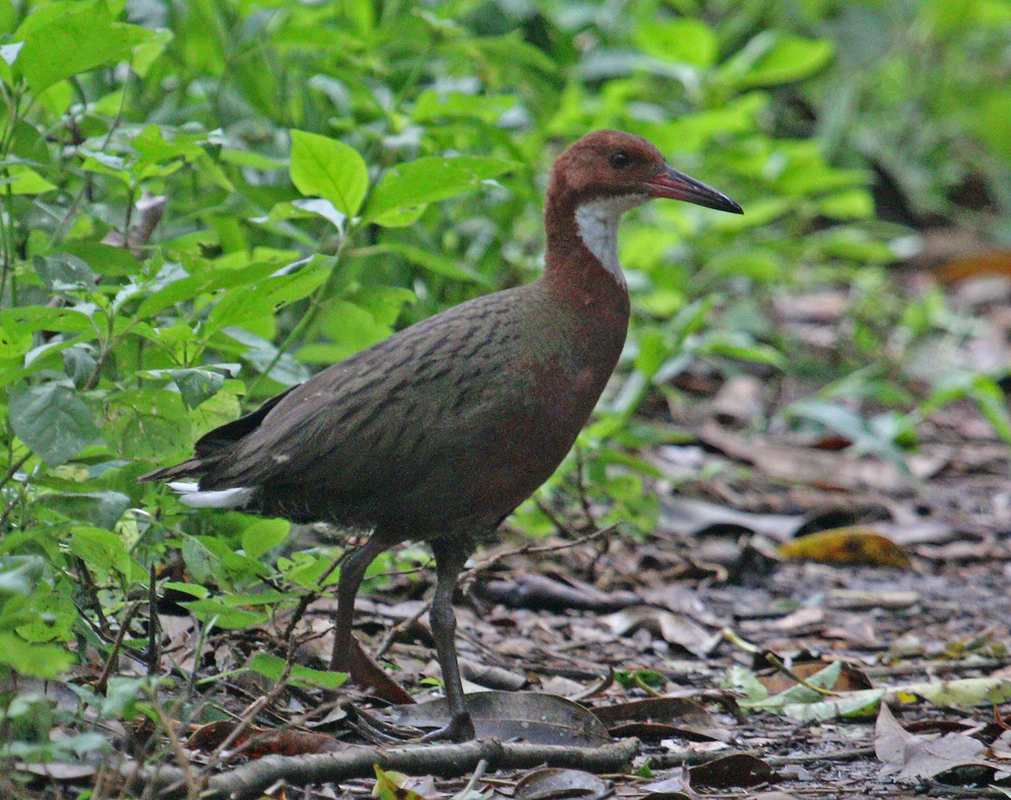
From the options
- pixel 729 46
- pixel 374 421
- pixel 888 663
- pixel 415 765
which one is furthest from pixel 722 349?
pixel 729 46

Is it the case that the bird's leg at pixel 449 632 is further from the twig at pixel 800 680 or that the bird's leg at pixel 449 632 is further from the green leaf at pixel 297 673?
the twig at pixel 800 680

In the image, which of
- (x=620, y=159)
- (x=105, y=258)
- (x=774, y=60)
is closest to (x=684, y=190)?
(x=620, y=159)

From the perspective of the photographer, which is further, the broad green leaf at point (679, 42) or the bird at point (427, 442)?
the broad green leaf at point (679, 42)

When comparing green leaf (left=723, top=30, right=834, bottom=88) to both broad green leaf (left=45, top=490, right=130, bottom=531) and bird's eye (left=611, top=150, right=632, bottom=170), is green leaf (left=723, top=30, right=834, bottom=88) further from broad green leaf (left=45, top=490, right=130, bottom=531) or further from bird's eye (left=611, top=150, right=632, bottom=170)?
broad green leaf (left=45, top=490, right=130, bottom=531)

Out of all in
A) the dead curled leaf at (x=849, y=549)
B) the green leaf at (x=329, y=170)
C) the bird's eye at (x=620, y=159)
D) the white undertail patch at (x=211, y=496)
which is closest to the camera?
the white undertail patch at (x=211, y=496)

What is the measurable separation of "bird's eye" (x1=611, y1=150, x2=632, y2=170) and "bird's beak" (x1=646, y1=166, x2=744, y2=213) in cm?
9

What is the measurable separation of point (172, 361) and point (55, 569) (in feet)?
2.23

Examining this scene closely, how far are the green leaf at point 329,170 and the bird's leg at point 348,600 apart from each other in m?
0.88

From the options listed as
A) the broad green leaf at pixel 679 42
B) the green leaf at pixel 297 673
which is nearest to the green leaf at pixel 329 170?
the green leaf at pixel 297 673

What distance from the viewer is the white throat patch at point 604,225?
374 centimetres

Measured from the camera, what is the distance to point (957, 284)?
972cm

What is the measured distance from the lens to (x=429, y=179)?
11.1ft

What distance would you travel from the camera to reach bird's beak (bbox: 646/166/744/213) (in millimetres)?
3914

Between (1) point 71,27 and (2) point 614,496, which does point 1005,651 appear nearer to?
(2) point 614,496
